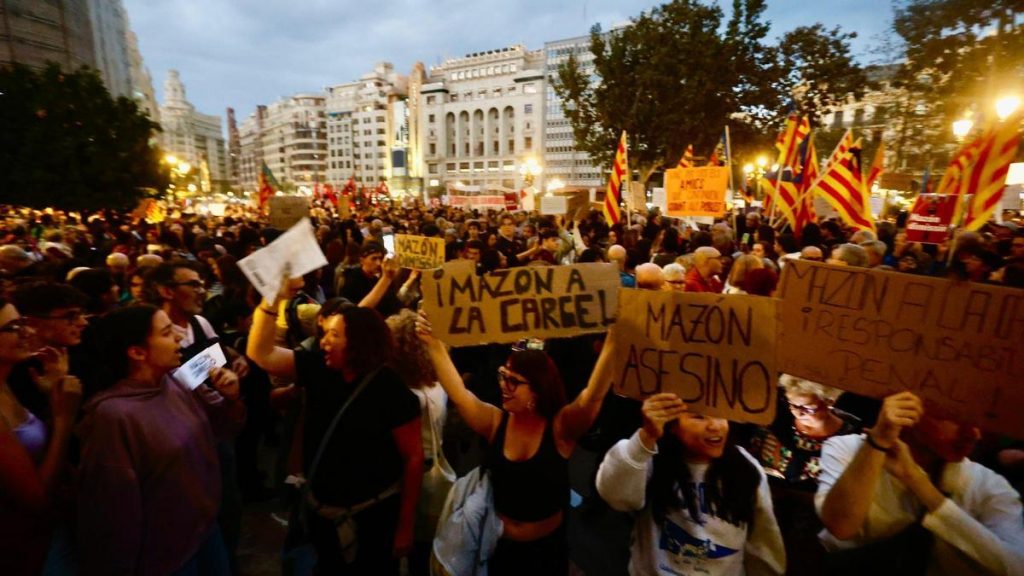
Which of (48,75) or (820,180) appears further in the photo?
(48,75)

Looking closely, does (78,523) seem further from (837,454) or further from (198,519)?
(837,454)

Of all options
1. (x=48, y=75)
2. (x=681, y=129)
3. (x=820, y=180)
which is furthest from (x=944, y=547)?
(x=48, y=75)

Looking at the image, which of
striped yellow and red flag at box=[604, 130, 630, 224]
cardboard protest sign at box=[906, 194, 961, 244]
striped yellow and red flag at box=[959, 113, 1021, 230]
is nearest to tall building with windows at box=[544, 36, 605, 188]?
striped yellow and red flag at box=[604, 130, 630, 224]

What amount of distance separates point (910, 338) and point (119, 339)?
330 cm

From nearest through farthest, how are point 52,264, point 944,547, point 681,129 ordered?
point 944,547 < point 52,264 < point 681,129

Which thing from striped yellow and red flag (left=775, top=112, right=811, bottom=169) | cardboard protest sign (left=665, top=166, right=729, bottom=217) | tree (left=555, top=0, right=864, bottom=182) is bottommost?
cardboard protest sign (left=665, top=166, right=729, bottom=217)

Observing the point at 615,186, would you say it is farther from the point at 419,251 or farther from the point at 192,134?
the point at 192,134

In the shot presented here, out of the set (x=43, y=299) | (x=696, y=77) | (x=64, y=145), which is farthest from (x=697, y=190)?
(x=64, y=145)

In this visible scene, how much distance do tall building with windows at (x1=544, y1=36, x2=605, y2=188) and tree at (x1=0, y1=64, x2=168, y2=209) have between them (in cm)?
8275

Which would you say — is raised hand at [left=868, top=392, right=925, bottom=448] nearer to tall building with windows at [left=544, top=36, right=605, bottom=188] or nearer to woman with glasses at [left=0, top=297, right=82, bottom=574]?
woman with glasses at [left=0, top=297, right=82, bottom=574]

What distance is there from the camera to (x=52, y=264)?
5719mm

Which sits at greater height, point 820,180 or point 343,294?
point 820,180

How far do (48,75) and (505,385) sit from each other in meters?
31.0

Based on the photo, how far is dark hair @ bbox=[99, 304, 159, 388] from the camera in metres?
2.30
